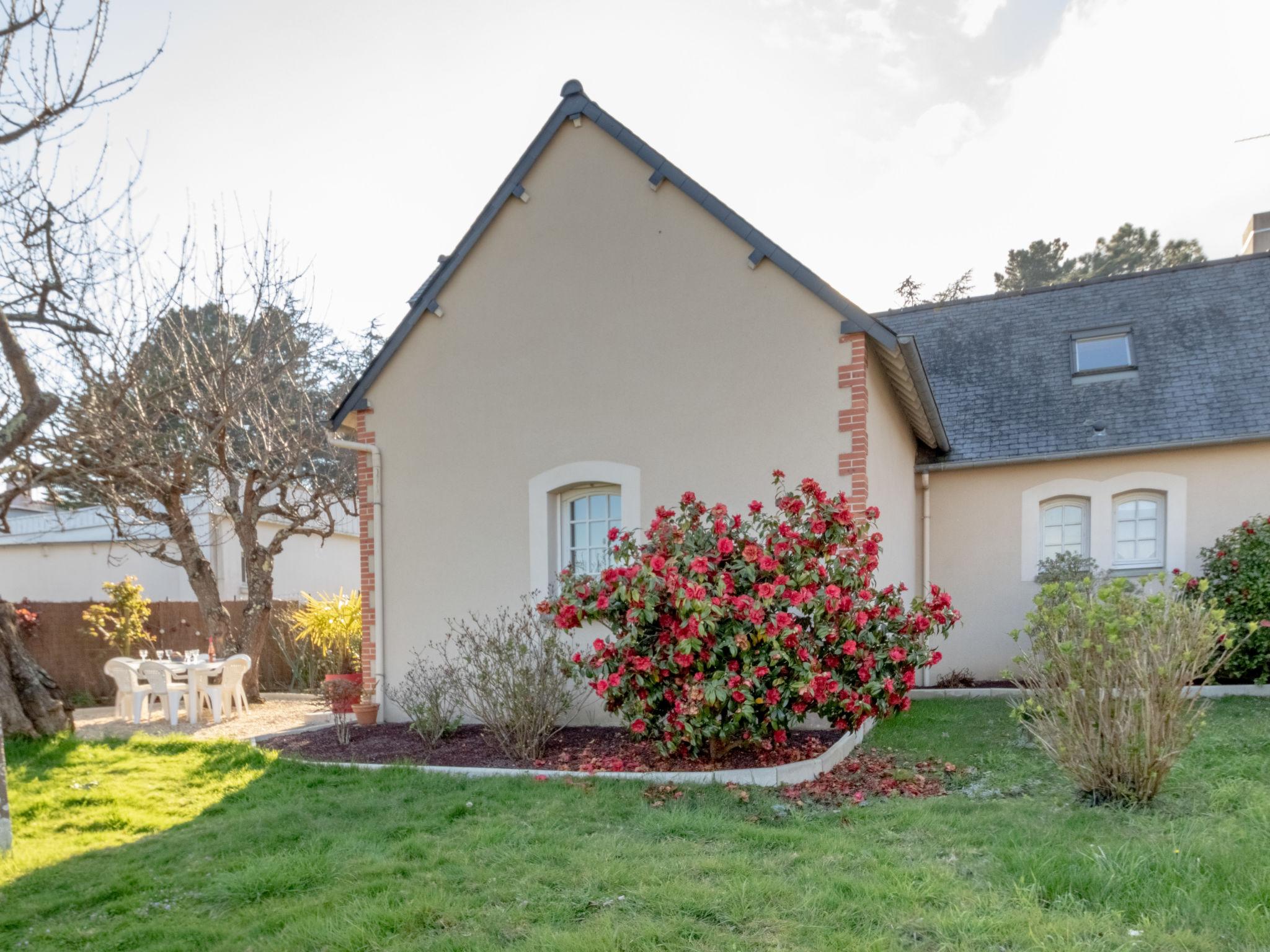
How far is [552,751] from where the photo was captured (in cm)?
704

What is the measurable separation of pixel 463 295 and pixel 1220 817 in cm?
802

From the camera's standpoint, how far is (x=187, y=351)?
10.0m

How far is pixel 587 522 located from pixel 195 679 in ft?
19.0

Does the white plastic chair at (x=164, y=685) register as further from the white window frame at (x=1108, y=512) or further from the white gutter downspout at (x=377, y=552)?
the white window frame at (x=1108, y=512)

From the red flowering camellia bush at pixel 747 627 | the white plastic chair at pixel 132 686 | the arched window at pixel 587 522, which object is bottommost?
the white plastic chair at pixel 132 686

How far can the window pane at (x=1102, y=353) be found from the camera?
37.2ft

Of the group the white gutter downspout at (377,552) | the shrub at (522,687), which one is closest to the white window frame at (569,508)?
the shrub at (522,687)

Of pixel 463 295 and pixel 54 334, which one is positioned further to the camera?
pixel 463 295

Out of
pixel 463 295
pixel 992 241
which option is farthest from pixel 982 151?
pixel 992 241

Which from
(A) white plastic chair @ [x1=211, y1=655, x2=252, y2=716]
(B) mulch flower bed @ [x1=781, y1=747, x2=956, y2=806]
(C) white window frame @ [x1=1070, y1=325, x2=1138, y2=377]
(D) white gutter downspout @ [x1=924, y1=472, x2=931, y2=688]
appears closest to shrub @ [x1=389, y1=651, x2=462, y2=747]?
(A) white plastic chair @ [x1=211, y1=655, x2=252, y2=716]

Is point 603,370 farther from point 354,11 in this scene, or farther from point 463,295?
point 354,11

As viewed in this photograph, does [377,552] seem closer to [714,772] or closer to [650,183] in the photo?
[714,772]

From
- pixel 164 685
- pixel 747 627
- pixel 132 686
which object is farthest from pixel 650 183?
pixel 132 686

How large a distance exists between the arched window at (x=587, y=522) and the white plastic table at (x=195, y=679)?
5222 mm
